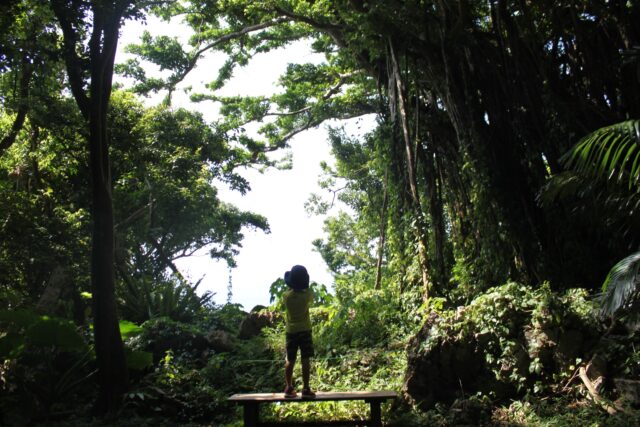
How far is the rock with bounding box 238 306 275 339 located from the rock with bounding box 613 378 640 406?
5.64 metres

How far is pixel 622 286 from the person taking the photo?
3.39m

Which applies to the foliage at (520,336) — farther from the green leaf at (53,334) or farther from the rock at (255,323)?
the rock at (255,323)

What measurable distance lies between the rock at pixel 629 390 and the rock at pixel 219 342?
16.7 feet

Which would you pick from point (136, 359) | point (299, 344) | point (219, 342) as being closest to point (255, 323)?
point (219, 342)

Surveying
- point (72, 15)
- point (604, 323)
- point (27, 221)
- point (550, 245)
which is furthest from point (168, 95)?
point (604, 323)

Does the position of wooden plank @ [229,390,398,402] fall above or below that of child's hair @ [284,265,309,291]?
below

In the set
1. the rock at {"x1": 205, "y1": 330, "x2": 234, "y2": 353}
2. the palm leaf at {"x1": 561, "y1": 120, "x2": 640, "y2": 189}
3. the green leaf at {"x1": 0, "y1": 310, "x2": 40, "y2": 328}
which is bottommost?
the rock at {"x1": 205, "y1": 330, "x2": 234, "y2": 353}

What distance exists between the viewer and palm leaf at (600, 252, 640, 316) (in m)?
3.36

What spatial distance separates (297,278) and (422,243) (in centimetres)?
254

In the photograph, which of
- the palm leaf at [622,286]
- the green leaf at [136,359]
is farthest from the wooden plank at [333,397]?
the green leaf at [136,359]

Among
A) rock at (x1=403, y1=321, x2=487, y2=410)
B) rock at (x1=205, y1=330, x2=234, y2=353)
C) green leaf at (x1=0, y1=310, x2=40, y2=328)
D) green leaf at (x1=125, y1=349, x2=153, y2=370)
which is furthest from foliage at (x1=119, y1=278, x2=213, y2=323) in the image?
rock at (x1=403, y1=321, x2=487, y2=410)

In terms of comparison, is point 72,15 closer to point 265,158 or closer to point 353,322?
point 353,322

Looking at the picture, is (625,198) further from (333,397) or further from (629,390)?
(333,397)

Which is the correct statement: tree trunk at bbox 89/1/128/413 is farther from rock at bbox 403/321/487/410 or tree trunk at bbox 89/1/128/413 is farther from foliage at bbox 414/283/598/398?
foliage at bbox 414/283/598/398
